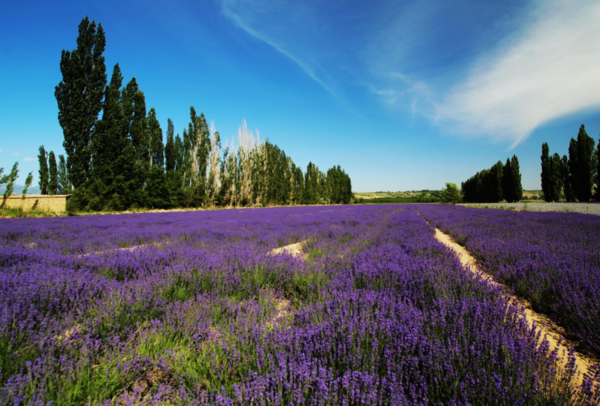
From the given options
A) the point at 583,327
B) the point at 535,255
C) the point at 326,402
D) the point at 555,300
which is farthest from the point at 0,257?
the point at 535,255

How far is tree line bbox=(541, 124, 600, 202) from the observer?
1161 inches

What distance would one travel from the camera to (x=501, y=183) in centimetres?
4272

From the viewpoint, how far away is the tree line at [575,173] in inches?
1161

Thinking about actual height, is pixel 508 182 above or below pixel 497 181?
below

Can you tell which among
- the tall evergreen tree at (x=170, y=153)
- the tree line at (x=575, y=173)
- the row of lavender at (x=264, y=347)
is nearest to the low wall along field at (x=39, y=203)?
the tall evergreen tree at (x=170, y=153)

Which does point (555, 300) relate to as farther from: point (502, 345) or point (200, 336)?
point (200, 336)

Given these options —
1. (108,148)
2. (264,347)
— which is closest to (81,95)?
(108,148)

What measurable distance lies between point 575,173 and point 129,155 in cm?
4798

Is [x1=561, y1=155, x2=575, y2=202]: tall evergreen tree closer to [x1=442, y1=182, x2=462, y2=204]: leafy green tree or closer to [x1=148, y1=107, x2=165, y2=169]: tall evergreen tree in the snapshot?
[x1=442, y1=182, x2=462, y2=204]: leafy green tree

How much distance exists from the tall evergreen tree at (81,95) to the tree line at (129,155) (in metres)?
0.05

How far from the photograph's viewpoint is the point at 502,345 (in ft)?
4.32

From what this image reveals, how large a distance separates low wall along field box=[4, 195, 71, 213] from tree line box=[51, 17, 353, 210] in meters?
0.93

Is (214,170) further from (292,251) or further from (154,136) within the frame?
(292,251)

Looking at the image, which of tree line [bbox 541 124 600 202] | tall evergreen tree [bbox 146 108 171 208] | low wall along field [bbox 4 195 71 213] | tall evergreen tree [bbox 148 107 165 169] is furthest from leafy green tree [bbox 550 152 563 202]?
low wall along field [bbox 4 195 71 213]
